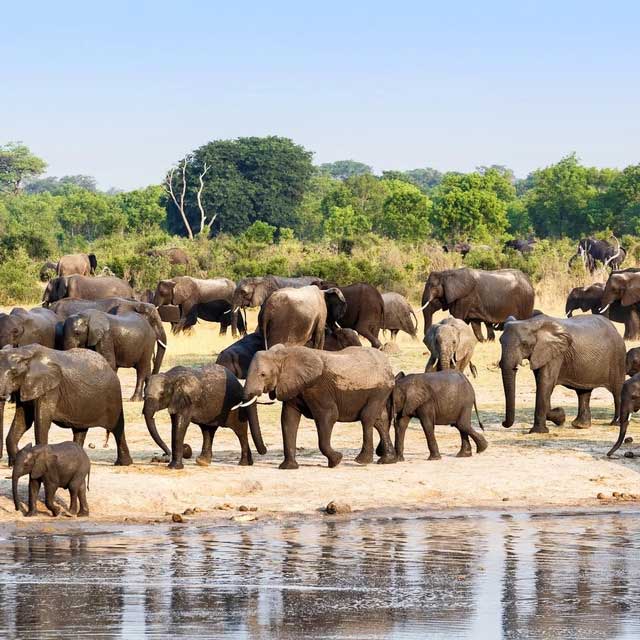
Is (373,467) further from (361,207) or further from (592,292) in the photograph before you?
(361,207)

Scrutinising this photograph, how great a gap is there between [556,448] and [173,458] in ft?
14.5

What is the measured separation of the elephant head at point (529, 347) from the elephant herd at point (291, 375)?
0.05 ft

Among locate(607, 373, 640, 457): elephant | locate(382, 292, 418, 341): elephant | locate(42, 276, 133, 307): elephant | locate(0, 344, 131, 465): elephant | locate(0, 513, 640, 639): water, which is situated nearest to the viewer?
locate(0, 513, 640, 639): water

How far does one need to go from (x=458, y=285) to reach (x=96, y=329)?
10690 mm

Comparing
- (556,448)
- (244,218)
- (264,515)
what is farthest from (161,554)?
(244,218)

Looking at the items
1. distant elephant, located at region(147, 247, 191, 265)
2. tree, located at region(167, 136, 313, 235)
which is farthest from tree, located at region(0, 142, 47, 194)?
distant elephant, located at region(147, 247, 191, 265)

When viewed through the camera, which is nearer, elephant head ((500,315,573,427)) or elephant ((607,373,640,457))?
elephant ((607,373,640,457))

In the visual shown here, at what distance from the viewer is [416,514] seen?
44.2ft

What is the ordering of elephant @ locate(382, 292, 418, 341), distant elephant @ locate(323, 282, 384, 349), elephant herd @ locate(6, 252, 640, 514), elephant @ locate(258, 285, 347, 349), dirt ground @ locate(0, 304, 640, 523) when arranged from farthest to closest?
elephant @ locate(382, 292, 418, 341) < distant elephant @ locate(323, 282, 384, 349) < elephant @ locate(258, 285, 347, 349) < elephant herd @ locate(6, 252, 640, 514) < dirt ground @ locate(0, 304, 640, 523)

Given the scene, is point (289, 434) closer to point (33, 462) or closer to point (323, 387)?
point (323, 387)

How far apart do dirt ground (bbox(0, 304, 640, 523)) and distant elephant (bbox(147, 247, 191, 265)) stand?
26.0 m

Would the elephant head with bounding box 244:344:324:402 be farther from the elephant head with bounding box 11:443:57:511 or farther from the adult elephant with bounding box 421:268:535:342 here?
the adult elephant with bounding box 421:268:535:342

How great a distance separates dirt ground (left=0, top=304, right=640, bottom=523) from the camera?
13.4 m

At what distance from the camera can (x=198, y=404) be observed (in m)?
14.7
